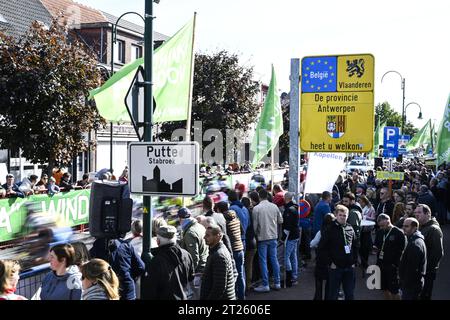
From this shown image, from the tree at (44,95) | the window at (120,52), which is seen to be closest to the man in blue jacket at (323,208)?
the tree at (44,95)

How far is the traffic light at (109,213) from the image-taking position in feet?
20.0

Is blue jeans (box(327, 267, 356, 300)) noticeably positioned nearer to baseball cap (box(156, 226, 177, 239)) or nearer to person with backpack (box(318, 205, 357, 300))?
person with backpack (box(318, 205, 357, 300))

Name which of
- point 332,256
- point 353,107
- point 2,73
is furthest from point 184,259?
point 2,73

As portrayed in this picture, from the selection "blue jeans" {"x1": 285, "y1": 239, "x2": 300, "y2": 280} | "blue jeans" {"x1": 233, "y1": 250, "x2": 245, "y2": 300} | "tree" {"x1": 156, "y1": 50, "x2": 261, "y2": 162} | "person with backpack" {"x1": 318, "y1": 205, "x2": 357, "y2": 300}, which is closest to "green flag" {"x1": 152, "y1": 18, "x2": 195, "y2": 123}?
"blue jeans" {"x1": 233, "y1": 250, "x2": 245, "y2": 300}

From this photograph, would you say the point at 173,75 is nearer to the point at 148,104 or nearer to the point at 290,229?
the point at 148,104

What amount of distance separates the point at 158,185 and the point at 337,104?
4.64 m

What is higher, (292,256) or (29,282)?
(29,282)

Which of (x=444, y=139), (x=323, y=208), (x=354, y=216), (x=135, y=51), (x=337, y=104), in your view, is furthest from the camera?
(x=135, y=51)

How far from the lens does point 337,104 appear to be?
31.9 feet

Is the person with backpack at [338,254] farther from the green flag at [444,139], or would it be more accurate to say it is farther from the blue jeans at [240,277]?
the green flag at [444,139]

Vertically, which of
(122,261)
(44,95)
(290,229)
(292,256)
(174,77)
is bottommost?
(292,256)

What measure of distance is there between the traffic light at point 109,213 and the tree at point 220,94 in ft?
78.9

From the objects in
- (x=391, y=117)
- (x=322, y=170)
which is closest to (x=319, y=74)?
(x=322, y=170)

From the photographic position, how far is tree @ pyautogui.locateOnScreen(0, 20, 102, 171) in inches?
715
